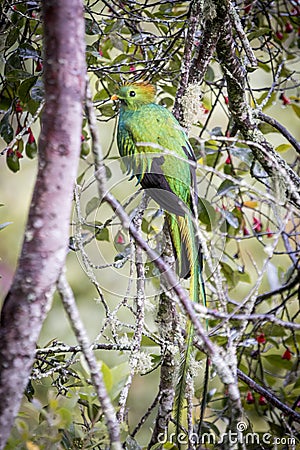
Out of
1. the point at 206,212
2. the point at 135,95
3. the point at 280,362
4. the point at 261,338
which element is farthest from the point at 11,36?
the point at 280,362

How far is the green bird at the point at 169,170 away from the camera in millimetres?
913

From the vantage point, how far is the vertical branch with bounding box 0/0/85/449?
46 cm

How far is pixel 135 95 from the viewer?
3.40 ft

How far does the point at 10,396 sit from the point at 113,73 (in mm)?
892

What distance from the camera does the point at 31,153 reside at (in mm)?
1372

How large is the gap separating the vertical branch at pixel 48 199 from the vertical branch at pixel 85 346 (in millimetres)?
35

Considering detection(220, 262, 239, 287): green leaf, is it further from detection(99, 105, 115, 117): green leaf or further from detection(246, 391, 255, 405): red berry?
detection(99, 105, 115, 117): green leaf

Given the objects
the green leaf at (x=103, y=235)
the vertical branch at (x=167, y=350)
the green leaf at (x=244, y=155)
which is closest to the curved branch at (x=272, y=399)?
the vertical branch at (x=167, y=350)

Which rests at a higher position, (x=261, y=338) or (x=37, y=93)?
(x=37, y=93)

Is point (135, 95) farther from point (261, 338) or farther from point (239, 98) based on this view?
point (261, 338)

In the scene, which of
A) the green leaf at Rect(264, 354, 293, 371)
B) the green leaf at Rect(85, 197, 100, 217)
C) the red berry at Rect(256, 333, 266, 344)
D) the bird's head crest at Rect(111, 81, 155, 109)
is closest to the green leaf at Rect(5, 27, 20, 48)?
the bird's head crest at Rect(111, 81, 155, 109)

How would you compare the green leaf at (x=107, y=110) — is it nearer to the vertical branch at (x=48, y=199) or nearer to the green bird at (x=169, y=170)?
the green bird at (x=169, y=170)

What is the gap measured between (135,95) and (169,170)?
193mm

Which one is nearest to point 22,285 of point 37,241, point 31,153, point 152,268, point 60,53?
point 37,241
